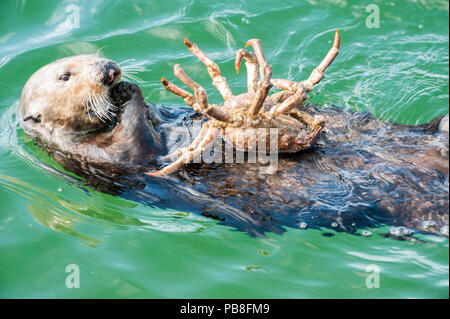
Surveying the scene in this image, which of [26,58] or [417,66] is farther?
[26,58]

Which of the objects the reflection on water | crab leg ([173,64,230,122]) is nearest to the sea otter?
the reflection on water

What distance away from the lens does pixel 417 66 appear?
555 centimetres

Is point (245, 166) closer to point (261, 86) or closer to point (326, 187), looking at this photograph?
point (326, 187)

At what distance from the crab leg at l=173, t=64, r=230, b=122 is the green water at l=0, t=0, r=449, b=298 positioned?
1.00 meters

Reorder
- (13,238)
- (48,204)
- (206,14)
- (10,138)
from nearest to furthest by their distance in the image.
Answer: (13,238) → (48,204) → (10,138) → (206,14)

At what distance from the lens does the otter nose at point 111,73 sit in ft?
12.8

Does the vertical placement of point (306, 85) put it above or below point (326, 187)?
above

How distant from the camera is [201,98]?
320 centimetres

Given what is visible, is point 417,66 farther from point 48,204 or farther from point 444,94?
point 48,204

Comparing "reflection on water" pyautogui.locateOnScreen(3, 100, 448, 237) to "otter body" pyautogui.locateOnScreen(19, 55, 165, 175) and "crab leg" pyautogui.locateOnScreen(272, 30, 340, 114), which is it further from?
"crab leg" pyautogui.locateOnScreen(272, 30, 340, 114)

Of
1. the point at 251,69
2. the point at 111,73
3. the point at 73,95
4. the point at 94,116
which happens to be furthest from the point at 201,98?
the point at 73,95

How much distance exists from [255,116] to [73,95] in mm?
1487
